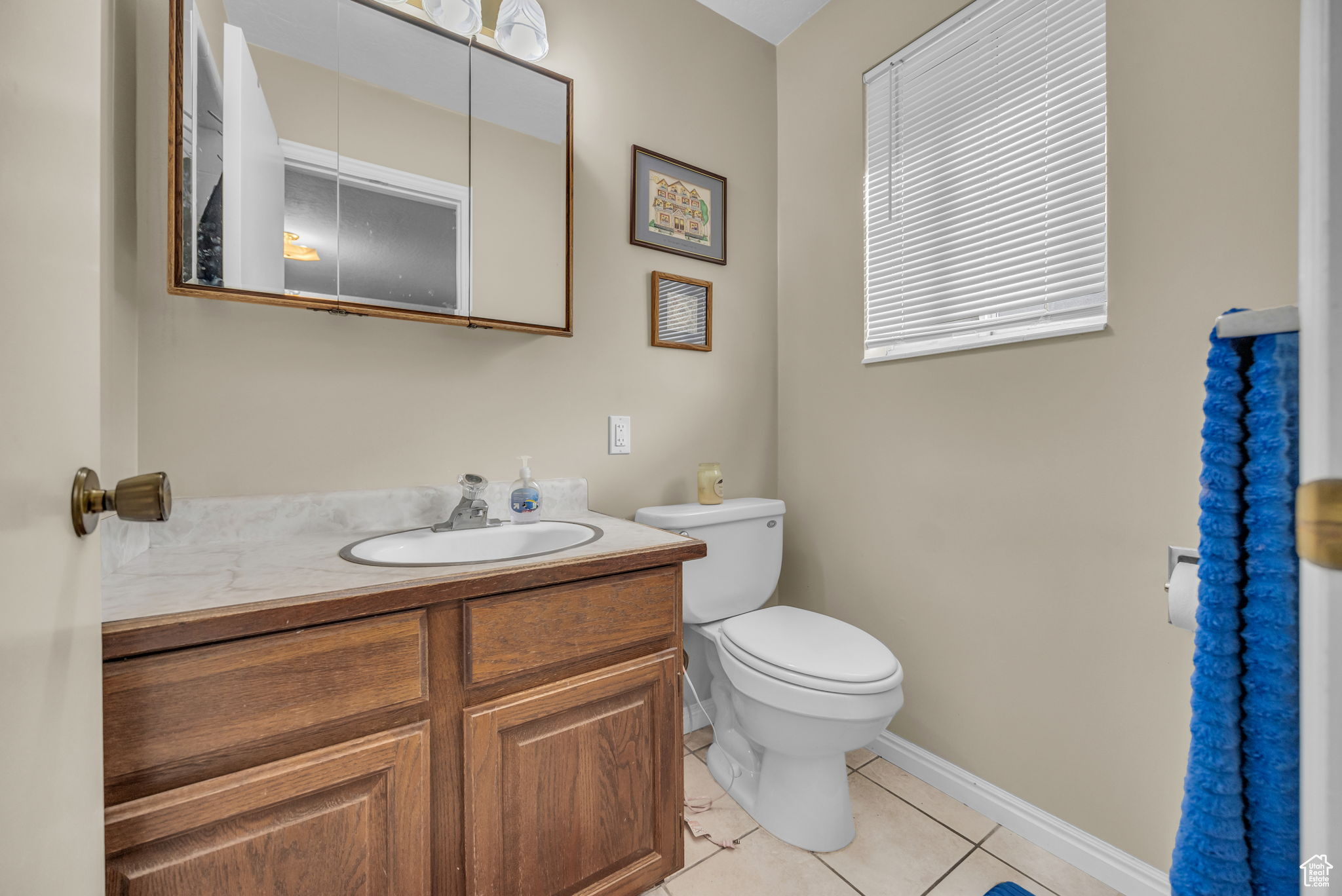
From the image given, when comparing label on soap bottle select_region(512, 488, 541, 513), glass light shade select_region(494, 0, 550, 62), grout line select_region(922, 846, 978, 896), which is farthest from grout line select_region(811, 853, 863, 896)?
glass light shade select_region(494, 0, 550, 62)

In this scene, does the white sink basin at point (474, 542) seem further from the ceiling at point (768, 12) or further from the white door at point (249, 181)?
the ceiling at point (768, 12)

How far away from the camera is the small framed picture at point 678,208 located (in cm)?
173

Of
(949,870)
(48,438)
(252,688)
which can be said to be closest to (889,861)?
(949,870)

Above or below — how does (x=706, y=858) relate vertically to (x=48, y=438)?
below

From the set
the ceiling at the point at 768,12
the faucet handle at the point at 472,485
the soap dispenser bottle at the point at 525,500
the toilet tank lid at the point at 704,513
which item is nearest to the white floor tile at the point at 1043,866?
the toilet tank lid at the point at 704,513

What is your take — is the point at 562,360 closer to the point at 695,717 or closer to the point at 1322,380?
the point at 695,717

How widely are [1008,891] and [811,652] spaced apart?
0.63 metres

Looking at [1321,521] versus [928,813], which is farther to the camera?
[928,813]

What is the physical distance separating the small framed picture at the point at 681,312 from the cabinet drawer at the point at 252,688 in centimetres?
119

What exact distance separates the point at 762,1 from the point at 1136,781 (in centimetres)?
245

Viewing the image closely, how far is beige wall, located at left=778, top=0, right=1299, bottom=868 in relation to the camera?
1.08 meters

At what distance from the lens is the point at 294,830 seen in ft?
2.54

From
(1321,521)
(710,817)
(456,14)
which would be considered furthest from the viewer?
(710,817)

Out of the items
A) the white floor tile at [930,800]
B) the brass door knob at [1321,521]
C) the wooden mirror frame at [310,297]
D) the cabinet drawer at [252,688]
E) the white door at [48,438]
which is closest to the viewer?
the brass door knob at [1321,521]
